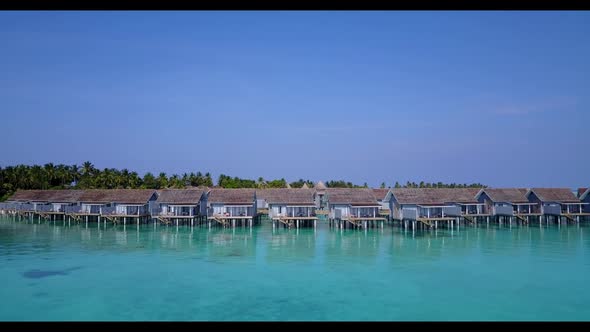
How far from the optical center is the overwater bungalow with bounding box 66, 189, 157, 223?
45.8 metres

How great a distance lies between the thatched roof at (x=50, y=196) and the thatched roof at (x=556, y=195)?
166 ft

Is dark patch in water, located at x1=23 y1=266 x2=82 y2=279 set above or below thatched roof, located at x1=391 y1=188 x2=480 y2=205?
below

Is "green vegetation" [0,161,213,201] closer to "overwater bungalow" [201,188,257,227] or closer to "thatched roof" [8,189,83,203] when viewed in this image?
"thatched roof" [8,189,83,203]

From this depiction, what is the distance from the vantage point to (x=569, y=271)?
23.1 meters

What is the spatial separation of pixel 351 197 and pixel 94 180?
41.8m

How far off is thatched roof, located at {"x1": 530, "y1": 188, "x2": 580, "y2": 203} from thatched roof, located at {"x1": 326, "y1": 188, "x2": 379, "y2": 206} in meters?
18.5

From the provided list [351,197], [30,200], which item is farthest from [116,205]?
[351,197]

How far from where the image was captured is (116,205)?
4634cm

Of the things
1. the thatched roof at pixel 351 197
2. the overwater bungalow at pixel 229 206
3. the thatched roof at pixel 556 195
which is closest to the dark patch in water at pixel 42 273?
the overwater bungalow at pixel 229 206

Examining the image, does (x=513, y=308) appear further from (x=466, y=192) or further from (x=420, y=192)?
(x=466, y=192)

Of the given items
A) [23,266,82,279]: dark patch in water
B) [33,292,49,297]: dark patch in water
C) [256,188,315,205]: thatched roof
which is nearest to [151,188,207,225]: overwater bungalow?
[256,188,315,205]: thatched roof

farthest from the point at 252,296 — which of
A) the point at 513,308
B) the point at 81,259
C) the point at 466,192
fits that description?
the point at 466,192

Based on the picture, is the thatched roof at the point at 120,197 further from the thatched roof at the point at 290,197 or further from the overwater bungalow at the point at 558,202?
the overwater bungalow at the point at 558,202

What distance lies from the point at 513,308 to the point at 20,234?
38.4 m
